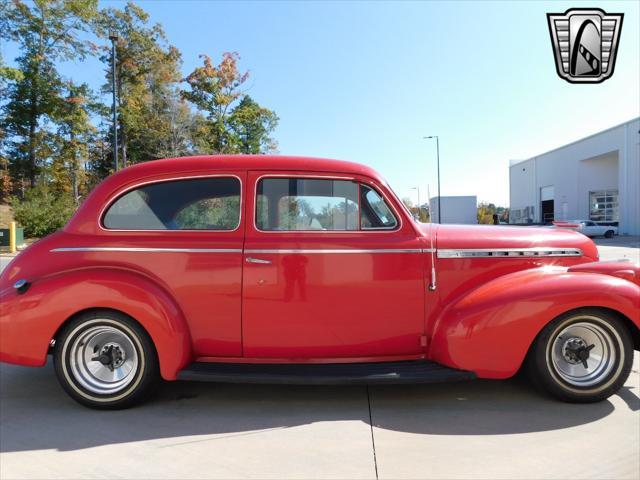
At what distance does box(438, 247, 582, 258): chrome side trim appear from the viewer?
3115 mm

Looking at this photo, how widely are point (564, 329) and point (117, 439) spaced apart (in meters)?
3.18

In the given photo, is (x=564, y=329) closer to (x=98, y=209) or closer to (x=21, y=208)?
(x=98, y=209)

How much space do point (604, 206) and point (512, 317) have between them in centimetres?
3709

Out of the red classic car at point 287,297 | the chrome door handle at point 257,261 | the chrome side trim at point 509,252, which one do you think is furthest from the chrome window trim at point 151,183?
the chrome side trim at point 509,252

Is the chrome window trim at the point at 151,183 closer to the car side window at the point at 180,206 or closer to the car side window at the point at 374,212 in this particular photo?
the car side window at the point at 180,206

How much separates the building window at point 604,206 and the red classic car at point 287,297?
35309 millimetres

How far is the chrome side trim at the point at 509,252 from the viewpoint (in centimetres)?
312

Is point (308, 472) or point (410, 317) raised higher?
point (410, 317)

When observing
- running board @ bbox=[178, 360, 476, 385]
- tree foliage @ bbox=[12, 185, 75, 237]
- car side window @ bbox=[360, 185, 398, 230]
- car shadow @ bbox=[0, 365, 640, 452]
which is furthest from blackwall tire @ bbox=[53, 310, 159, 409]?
tree foliage @ bbox=[12, 185, 75, 237]

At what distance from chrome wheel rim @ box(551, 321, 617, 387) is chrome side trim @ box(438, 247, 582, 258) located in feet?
1.92

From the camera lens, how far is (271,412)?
9.68 feet

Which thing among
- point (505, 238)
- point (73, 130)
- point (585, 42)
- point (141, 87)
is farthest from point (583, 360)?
point (141, 87)

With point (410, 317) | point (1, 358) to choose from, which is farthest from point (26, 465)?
point (410, 317)

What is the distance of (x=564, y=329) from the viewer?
2.99m
